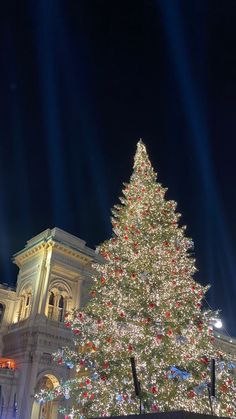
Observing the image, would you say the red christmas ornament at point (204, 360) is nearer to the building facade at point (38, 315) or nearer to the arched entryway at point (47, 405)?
the building facade at point (38, 315)

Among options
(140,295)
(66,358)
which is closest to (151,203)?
(140,295)

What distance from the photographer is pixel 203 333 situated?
13.3m

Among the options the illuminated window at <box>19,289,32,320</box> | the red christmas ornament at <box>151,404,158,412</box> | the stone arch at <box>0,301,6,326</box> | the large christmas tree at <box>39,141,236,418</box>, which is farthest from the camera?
the stone arch at <box>0,301,6,326</box>

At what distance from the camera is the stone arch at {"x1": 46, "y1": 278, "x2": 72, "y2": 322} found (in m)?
30.1

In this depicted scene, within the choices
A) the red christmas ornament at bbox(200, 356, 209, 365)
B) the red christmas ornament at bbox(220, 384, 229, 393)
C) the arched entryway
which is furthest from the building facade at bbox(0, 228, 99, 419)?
the red christmas ornament at bbox(200, 356, 209, 365)

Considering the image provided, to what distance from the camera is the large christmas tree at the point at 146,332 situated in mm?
12078

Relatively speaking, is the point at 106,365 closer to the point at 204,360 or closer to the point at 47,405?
the point at 204,360

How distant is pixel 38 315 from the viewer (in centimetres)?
2808

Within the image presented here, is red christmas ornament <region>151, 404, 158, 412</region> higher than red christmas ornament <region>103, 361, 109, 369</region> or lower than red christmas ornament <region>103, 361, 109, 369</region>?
lower

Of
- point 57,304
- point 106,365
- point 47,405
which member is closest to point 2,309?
point 57,304

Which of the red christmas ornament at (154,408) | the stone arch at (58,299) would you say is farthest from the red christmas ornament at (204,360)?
the stone arch at (58,299)

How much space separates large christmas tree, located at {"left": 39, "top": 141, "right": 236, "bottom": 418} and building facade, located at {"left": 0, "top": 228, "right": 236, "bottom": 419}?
40.9ft

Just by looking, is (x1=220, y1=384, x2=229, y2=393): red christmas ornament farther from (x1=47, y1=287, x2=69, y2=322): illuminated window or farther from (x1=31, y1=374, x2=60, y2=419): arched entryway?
(x1=47, y1=287, x2=69, y2=322): illuminated window

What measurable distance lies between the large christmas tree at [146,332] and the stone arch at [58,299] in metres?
15.5
